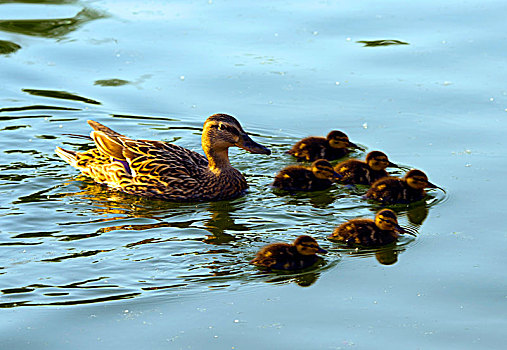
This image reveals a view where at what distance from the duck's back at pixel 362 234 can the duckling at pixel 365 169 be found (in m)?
1.07

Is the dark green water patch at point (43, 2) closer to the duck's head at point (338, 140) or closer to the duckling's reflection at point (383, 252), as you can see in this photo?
the duck's head at point (338, 140)

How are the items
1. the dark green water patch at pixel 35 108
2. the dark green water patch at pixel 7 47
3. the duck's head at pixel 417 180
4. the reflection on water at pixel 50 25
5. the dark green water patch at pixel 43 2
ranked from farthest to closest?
1. the dark green water patch at pixel 43 2
2. the reflection on water at pixel 50 25
3. the dark green water patch at pixel 7 47
4. the dark green water patch at pixel 35 108
5. the duck's head at pixel 417 180

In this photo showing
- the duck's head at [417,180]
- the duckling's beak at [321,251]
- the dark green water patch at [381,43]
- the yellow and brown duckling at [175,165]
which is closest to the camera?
the duckling's beak at [321,251]

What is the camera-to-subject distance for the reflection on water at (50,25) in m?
10.5

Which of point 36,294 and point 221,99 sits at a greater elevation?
point 221,99

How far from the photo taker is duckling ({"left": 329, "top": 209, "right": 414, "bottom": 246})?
5.91m

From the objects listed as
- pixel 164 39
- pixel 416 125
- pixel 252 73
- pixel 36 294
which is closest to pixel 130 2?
pixel 164 39

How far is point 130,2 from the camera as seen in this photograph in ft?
36.4

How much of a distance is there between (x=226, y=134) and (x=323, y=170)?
0.72 meters

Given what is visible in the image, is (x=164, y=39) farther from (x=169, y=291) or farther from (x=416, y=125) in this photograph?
(x=169, y=291)

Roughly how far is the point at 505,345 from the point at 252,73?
15.8 feet

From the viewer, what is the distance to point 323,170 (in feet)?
23.1

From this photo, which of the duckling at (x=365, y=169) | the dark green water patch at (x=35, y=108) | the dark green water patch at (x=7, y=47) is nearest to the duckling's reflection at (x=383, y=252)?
the duckling at (x=365, y=169)

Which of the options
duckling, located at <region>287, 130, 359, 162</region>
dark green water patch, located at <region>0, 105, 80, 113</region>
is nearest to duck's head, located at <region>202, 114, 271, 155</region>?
duckling, located at <region>287, 130, 359, 162</region>
